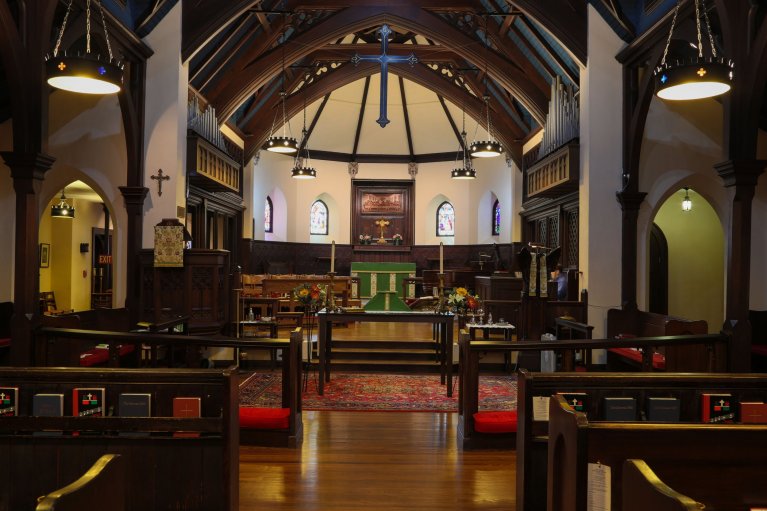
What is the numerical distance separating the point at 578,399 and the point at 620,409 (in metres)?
0.22

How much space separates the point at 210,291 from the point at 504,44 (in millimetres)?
7273

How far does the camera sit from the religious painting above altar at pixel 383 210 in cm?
1948

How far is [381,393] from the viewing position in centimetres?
741

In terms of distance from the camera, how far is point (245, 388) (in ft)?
25.2

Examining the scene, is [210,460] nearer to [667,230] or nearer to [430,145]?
[667,230]

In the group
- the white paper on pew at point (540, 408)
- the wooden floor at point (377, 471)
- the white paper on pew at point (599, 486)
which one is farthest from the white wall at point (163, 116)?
the white paper on pew at point (599, 486)

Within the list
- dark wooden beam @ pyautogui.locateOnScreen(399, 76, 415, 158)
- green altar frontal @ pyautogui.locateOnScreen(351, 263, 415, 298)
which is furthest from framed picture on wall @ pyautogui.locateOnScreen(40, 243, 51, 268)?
dark wooden beam @ pyautogui.locateOnScreen(399, 76, 415, 158)

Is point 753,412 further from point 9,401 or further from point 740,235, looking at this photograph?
point 9,401

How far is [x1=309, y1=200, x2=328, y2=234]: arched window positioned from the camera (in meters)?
19.7

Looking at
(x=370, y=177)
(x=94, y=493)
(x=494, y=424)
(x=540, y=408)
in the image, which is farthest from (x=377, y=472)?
(x=370, y=177)

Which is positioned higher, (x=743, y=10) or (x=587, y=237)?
(x=743, y=10)

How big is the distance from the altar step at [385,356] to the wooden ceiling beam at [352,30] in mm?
5498

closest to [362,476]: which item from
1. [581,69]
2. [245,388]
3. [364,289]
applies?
[245,388]

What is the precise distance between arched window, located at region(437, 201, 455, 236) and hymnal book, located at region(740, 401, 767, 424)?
1612cm
